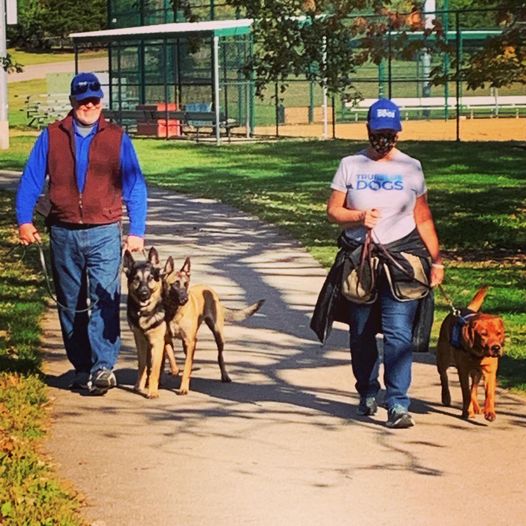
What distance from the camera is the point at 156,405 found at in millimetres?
8977

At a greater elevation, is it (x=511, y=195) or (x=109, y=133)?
(x=109, y=133)

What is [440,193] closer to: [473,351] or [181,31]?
[473,351]

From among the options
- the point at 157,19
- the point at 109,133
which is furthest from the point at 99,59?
the point at 109,133

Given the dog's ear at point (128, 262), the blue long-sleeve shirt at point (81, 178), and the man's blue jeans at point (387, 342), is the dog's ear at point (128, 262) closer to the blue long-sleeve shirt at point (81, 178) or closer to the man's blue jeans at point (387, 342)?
the blue long-sleeve shirt at point (81, 178)

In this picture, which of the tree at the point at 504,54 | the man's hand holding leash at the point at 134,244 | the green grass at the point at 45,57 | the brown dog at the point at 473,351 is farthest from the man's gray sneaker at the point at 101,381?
the green grass at the point at 45,57

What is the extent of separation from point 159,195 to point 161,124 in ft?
52.9

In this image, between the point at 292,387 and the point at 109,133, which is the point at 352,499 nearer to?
the point at 292,387

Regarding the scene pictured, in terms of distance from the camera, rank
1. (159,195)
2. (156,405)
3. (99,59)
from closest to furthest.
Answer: (156,405)
(159,195)
(99,59)

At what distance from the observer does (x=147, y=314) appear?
29.8ft

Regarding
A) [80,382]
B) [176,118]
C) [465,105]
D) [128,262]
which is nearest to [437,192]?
[80,382]

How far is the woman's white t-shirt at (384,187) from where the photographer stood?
8.14 meters

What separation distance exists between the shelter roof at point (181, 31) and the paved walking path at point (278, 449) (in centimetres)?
2530

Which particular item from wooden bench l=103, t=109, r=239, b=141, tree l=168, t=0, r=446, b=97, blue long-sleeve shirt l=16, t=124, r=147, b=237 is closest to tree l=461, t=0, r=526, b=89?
tree l=168, t=0, r=446, b=97

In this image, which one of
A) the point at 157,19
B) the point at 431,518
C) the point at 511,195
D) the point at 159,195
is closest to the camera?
the point at 431,518
